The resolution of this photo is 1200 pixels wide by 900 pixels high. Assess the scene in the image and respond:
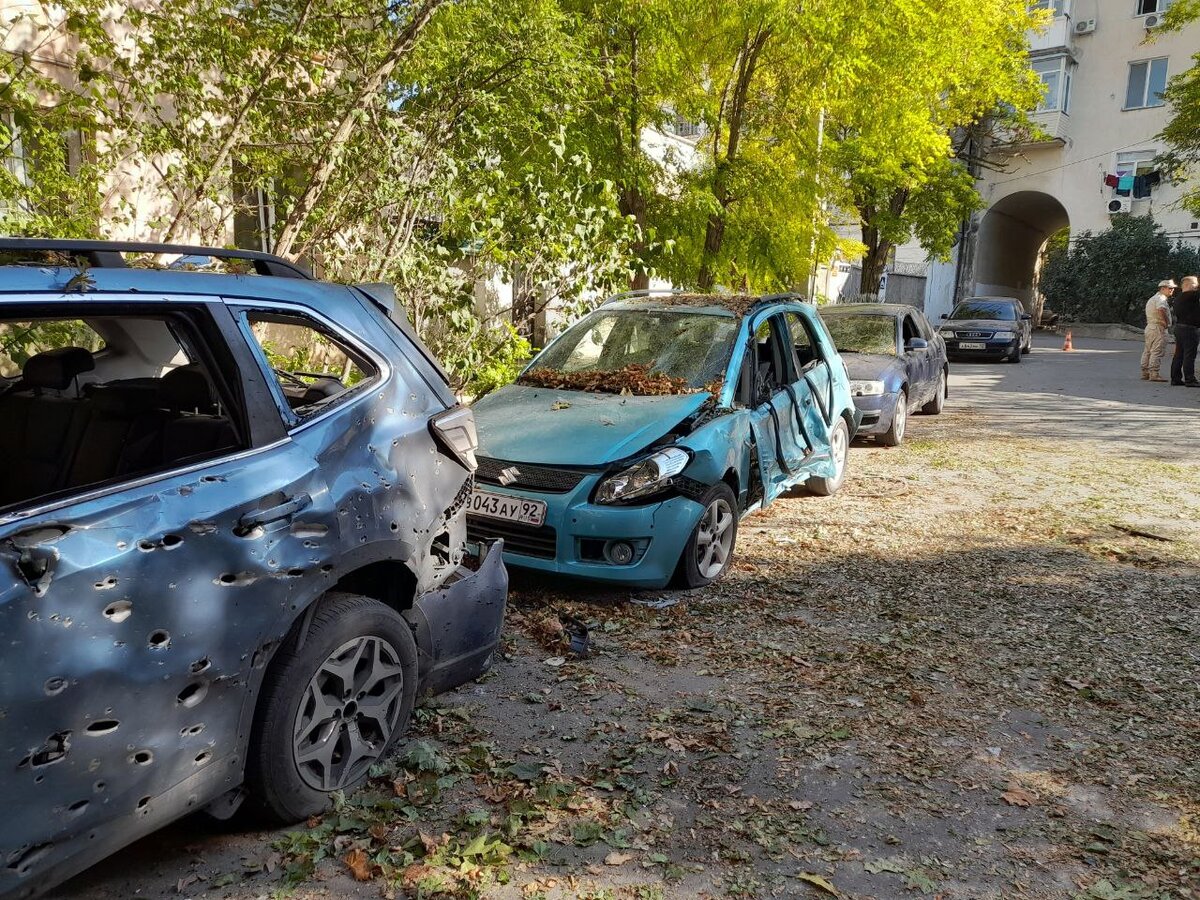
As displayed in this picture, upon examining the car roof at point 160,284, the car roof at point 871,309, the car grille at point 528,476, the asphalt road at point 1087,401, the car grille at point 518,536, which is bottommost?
the asphalt road at point 1087,401

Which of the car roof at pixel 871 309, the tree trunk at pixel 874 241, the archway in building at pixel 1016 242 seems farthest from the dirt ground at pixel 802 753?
the archway in building at pixel 1016 242

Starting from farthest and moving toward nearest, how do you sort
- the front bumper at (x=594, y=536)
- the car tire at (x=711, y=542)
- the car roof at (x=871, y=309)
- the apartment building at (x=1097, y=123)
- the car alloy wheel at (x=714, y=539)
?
the apartment building at (x=1097, y=123) < the car roof at (x=871, y=309) < the car alloy wheel at (x=714, y=539) < the car tire at (x=711, y=542) < the front bumper at (x=594, y=536)

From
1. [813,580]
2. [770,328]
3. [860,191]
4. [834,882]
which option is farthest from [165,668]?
[860,191]

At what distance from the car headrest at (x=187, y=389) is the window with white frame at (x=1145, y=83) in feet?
140

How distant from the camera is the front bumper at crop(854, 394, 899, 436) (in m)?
10.1

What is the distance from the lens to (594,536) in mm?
4980

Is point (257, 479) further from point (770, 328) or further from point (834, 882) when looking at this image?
point (770, 328)

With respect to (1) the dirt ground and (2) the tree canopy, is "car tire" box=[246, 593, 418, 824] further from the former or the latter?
(2) the tree canopy

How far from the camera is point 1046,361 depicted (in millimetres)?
23250

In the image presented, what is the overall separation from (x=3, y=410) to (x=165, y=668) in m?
1.31

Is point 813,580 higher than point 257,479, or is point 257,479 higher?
point 257,479

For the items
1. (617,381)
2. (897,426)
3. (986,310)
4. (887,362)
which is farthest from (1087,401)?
(617,381)

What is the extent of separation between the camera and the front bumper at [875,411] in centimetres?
1011

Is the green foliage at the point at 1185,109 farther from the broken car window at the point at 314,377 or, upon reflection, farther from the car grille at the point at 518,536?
the broken car window at the point at 314,377
